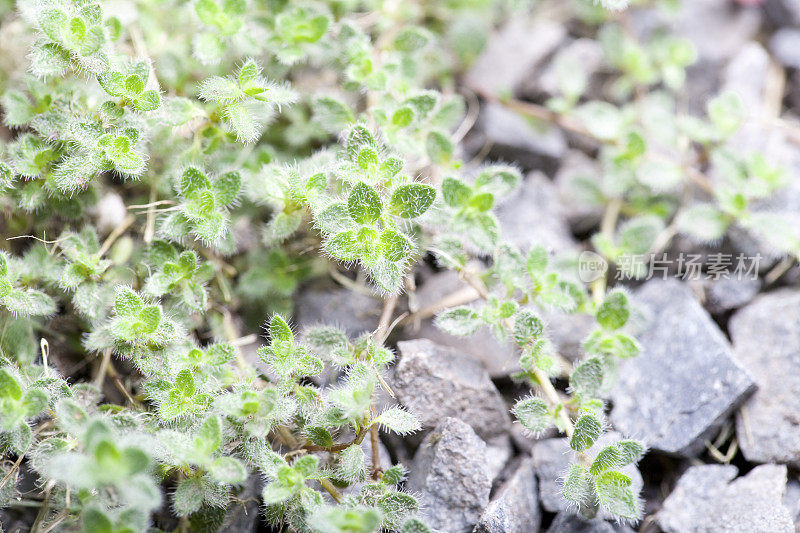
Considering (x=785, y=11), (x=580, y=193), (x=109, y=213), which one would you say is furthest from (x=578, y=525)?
(x=785, y=11)

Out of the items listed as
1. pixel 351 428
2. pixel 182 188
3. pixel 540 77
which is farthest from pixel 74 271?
pixel 540 77

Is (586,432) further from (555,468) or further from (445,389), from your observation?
(445,389)

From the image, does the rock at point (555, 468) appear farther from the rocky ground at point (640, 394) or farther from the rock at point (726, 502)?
the rock at point (726, 502)

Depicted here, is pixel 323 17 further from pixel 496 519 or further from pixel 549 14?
pixel 496 519

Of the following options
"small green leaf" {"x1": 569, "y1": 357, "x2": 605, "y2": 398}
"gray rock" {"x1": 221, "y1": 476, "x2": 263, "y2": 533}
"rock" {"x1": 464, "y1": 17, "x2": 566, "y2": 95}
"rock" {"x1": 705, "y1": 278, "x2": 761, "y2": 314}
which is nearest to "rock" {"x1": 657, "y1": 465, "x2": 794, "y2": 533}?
"small green leaf" {"x1": 569, "y1": 357, "x2": 605, "y2": 398}

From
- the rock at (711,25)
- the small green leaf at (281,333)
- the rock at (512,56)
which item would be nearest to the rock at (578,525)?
the small green leaf at (281,333)

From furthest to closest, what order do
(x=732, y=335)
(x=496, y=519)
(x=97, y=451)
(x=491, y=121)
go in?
(x=491, y=121) → (x=732, y=335) → (x=496, y=519) → (x=97, y=451)
